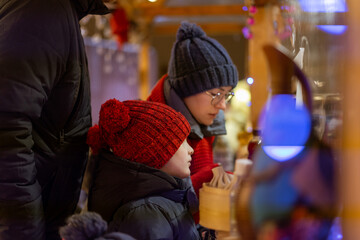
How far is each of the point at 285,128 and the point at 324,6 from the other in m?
0.25

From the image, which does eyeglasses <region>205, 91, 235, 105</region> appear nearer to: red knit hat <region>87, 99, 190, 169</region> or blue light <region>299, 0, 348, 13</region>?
red knit hat <region>87, 99, 190, 169</region>

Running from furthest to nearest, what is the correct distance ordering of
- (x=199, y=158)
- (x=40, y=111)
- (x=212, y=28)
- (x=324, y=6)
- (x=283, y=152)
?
(x=212, y=28), (x=199, y=158), (x=40, y=111), (x=324, y=6), (x=283, y=152)

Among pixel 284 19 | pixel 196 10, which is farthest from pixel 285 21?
pixel 196 10

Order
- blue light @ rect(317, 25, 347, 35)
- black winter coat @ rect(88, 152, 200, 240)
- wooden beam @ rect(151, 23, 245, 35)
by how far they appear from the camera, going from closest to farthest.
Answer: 1. blue light @ rect(317, 25, 347, 35)
2. black winter coat @ rect(88, 152, 200, 240)
3. wooden beam @ rect(151, 23, 245, 35)

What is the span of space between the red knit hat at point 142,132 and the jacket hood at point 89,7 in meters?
0.27

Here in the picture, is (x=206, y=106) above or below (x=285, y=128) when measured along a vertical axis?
below

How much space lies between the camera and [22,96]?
89 centimetres

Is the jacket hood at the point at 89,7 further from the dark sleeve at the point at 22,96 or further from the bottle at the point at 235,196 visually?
the bottle at the point at 235,196

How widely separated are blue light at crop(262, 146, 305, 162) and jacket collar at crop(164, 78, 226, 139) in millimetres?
801

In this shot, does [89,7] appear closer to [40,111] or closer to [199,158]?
[40,111]

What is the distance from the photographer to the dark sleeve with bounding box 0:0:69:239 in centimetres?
90

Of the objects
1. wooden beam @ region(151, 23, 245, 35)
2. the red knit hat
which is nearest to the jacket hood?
the red knit hat

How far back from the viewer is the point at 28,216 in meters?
0.94

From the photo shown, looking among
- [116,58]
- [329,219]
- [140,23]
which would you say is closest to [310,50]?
[329,219]
